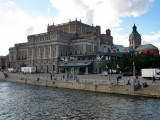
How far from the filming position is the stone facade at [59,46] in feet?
341

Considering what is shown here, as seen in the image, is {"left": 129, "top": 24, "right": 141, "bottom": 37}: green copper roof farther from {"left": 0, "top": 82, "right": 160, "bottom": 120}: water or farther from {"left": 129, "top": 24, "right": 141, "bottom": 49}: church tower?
{"left": 0, "top": 82, "right": 160, "bottom": 120}: water

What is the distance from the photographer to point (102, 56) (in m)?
89.1

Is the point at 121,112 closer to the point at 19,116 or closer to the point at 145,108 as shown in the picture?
the point at 145,108

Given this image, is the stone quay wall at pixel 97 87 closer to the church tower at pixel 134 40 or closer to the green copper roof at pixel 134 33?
the church tower at pixel 134 40

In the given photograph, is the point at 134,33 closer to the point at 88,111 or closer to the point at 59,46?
the point at 59,46

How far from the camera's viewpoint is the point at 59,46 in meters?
104

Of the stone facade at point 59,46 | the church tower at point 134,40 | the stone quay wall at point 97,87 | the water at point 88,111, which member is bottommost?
the water at point 88,111

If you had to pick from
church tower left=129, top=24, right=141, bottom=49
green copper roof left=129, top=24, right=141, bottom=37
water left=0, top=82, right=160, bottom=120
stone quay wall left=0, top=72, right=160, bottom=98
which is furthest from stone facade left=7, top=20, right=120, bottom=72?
water left=0, top=82, right=160, bottom=120

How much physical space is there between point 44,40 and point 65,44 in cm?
1276

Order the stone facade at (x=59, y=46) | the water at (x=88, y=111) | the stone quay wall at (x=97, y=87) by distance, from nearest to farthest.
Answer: the water at (x=88, y=111) → the stone quay wall at (x=97, y=87) → the stone facade at (x=59, y=46)

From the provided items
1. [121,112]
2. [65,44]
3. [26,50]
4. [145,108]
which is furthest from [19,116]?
[26,50]

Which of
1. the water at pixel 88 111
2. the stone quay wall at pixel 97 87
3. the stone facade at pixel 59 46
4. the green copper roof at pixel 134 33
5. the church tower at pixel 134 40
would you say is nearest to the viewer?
the water at pixel 88 111

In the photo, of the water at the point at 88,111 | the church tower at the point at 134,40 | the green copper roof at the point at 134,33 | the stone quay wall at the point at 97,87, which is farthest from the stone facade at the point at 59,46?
the water at the point at 88,111

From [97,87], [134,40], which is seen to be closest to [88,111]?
[97,87]
